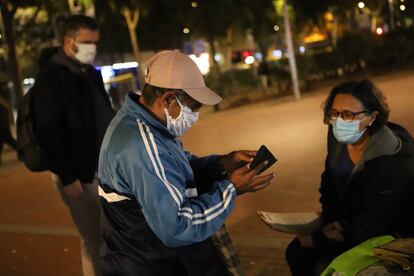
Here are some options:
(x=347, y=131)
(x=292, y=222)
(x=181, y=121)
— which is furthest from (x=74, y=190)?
(x=347, y=131)

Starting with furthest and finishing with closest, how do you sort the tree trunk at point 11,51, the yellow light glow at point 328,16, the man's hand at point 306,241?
the yellow light glow at point 328,16, the tree trunk at point 11,51, the man's hand at point 306,241

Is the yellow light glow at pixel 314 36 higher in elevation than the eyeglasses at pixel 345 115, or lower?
higher

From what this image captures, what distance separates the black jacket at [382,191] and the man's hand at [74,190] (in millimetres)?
1608

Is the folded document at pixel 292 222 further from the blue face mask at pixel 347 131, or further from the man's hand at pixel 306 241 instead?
the blue face mask at pixel 347 131

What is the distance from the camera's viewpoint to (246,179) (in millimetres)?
2219

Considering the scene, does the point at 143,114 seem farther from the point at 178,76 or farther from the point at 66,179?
the point at 66,179

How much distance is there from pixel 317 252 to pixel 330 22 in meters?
41.5

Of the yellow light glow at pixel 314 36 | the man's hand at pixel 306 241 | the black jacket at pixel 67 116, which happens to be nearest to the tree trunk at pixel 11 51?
the black jacket at pixel 67 116

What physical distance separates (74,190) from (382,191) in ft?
6.23

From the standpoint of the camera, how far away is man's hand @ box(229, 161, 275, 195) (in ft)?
7.27

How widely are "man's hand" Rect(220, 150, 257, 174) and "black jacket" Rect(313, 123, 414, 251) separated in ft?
2.31

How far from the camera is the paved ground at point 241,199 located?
5195 millimetres

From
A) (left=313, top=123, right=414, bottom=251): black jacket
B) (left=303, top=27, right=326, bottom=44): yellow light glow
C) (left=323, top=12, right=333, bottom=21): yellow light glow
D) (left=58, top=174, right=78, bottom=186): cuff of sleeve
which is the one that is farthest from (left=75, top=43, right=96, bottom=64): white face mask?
(left=303, top=27, right=326, bottom=44): yellow light glow

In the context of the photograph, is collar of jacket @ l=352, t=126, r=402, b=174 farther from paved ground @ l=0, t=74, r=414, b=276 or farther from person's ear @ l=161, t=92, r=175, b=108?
paved ground @ l=0, t=74, r=414, b=276
